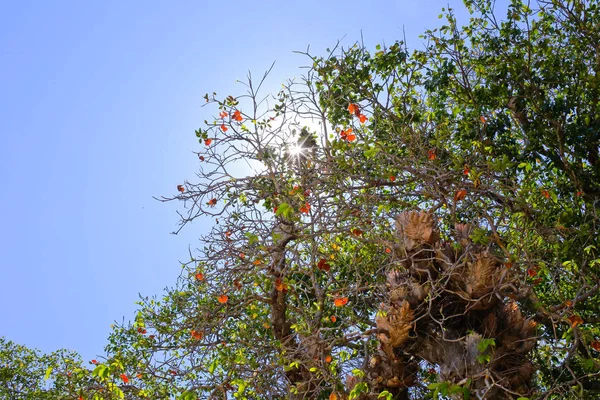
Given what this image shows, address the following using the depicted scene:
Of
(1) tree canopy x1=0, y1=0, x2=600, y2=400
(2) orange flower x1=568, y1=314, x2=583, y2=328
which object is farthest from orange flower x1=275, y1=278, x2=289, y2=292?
(2) orange flower x1=568, y1=314, x2=583, y2=328

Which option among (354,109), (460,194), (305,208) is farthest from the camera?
(354,109)

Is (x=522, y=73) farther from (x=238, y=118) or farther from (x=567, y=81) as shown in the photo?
(x=238, y=118)

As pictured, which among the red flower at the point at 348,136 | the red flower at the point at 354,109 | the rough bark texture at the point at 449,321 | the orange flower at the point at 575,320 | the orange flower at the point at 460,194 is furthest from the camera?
the red flower at the point at 354,109

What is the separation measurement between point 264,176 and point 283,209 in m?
2.42

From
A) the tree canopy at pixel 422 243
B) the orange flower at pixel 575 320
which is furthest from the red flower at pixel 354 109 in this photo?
the orange flower at pixel 575 320

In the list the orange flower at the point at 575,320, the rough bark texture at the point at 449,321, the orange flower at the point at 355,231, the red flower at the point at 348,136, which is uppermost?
the red flower at the point at 348,136

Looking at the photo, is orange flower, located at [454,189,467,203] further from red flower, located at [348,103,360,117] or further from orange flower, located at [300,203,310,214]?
red flower, located at [348,103,360,117]

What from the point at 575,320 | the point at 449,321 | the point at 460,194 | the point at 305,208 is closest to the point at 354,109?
the point at 460,194

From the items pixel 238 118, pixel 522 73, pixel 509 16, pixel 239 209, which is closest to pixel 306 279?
pixel 239 209

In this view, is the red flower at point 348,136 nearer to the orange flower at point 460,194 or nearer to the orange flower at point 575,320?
the orange flower at point 460,194

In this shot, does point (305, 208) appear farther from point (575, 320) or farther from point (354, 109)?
point (575, 320)

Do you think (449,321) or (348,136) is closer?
(449,321)

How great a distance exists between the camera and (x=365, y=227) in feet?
26.0

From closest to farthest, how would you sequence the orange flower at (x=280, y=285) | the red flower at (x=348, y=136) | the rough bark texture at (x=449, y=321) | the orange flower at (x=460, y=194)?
1. the rough bark texture at (x=449, y=321)
2. the orange flower at (x=460, y=194)
3. the orange flower at (x=280, y=285)
4. the red flower at (x=348, y=136)
